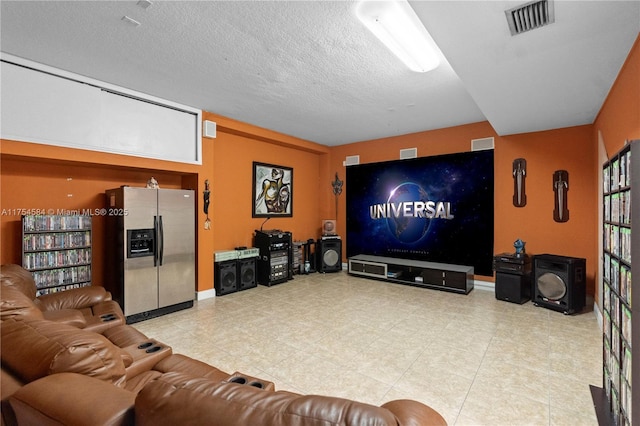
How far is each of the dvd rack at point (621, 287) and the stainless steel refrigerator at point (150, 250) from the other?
461 centimetres

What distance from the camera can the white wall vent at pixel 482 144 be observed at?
5.24 m

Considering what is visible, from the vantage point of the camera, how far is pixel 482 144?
5309 millimetres

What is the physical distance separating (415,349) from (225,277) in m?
3.29

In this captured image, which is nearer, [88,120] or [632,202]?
[632,202]

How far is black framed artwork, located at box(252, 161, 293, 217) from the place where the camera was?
615 cm

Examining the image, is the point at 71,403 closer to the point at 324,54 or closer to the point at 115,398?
the point at 115,398

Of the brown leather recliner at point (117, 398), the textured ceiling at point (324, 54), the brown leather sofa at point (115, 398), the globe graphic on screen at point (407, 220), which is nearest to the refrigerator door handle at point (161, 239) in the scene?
the textured ceiling at point (324, 54)

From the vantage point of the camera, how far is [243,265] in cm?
538

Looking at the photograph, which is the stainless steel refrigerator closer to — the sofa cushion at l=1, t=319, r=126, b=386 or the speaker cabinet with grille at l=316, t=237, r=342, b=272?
the sofa cushion at l=1, t=319, r=126, b=386

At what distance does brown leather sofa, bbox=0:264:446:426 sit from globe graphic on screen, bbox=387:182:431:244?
16.6 ft

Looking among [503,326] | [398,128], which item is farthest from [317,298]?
[398,128]

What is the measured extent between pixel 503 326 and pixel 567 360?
83cm

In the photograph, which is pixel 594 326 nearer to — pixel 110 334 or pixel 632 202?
pixel 632 202

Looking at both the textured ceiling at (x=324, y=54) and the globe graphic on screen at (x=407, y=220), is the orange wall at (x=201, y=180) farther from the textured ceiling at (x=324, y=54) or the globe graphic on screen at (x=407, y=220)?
the globe graphic on screen at (x=407, y=220)
